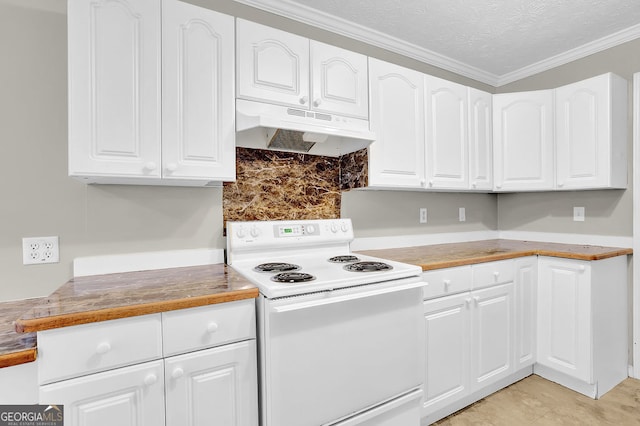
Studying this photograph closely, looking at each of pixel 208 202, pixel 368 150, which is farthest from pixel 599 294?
pixel 208 202

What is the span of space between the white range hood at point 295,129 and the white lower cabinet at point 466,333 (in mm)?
923

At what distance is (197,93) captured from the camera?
1.55m

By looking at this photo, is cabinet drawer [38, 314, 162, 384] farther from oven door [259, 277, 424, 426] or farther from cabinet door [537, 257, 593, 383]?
cabinet door [537, 257, 593, 383]

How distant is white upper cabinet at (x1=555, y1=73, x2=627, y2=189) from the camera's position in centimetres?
227

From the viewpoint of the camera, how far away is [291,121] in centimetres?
166

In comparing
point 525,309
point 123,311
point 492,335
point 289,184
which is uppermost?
point 289,184

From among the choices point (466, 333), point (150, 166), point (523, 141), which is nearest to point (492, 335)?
point (466, 333)

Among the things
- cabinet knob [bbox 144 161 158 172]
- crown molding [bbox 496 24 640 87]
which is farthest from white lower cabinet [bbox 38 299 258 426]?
crown molding [bbox 496 24 640 87]

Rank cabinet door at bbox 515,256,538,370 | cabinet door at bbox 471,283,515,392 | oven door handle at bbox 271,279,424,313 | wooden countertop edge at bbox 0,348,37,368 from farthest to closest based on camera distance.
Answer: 1. cabinet door at bbox 515,256,538,370
2. cabinet door at bbox 471,283,515,392
3. oven door handle at bbox 271,279,424,313
4. wooden countertop edge at bbox 0,348,37,368

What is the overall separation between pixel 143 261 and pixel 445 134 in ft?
7.05

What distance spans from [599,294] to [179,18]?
2.95 m

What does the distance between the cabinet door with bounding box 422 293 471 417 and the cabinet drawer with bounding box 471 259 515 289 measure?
0.48 ft

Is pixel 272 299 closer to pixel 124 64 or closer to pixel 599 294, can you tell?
pixel 124 64

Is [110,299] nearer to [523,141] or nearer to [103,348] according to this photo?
[103,348]
